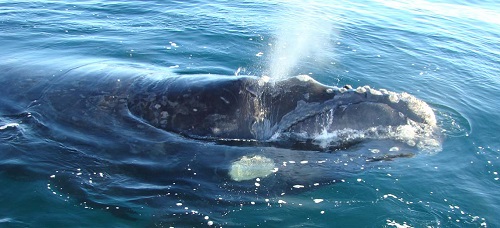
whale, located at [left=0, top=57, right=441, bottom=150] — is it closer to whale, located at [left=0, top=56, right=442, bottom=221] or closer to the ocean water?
whale, located at [left=0, top=56, right=442, bottom=221]

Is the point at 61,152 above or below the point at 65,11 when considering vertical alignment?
below

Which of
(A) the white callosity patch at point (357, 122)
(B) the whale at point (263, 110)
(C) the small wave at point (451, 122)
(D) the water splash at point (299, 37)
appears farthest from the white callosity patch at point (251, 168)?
(D) the water splash at point (299, 37)

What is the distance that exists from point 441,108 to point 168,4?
14.1 m

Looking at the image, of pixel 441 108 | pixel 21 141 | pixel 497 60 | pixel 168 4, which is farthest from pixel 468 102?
pixel 168 4

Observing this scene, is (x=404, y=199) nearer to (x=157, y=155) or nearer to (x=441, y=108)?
(x=157, y=155)

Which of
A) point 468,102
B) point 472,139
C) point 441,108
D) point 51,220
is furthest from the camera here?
point 468,102

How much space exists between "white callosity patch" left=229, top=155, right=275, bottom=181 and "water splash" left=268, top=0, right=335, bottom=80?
437cm

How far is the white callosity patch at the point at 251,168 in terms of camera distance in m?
7.04

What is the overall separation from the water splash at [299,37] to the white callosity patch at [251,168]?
172 inches

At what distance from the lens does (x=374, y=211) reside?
663cm

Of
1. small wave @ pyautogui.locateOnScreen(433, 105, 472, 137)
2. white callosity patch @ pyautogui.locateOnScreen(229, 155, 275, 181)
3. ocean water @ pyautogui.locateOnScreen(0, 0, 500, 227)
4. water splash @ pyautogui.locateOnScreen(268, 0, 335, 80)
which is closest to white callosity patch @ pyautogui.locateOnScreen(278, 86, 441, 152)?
ocean water @ pyautogui.locateOnScreen(0, 0, 500, 227)

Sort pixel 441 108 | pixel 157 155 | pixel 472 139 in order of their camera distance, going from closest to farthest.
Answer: pixel 157 155 → pixel 472 139 → pixel 441 108

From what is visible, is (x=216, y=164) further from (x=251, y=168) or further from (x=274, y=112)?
(x=274, y=112)

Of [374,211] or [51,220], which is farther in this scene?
[374,211]
